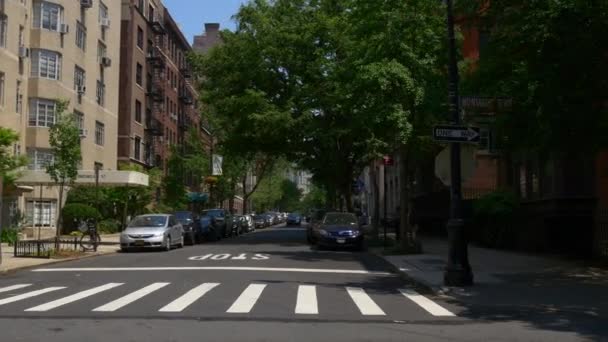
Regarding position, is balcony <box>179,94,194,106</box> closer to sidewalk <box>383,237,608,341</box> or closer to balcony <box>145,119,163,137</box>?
balcony <box>145,119,163,137</box>

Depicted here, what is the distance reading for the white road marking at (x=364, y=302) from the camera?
37.2 ft

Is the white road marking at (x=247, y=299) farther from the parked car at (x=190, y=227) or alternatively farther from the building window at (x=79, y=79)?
the building window at (x=79, y=79)

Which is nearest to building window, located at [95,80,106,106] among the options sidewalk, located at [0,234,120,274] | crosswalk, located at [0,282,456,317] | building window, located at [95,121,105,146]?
building window, located at [95,121,105,146]

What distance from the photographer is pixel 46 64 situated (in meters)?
40.9

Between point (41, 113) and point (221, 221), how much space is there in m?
11.8

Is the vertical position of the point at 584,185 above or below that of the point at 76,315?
above

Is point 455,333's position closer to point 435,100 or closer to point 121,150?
point 435,100

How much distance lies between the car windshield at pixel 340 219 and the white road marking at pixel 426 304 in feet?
45.7

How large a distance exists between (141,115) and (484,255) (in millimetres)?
41714

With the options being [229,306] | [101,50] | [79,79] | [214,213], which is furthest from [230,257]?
[101,50]

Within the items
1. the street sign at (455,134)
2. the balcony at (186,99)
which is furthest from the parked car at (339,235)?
the balcony at (186,99)

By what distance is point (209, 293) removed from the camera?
1351 centimetres

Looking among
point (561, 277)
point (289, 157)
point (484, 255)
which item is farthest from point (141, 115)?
point (561, 277)

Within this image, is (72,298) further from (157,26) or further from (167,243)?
(157,26)
